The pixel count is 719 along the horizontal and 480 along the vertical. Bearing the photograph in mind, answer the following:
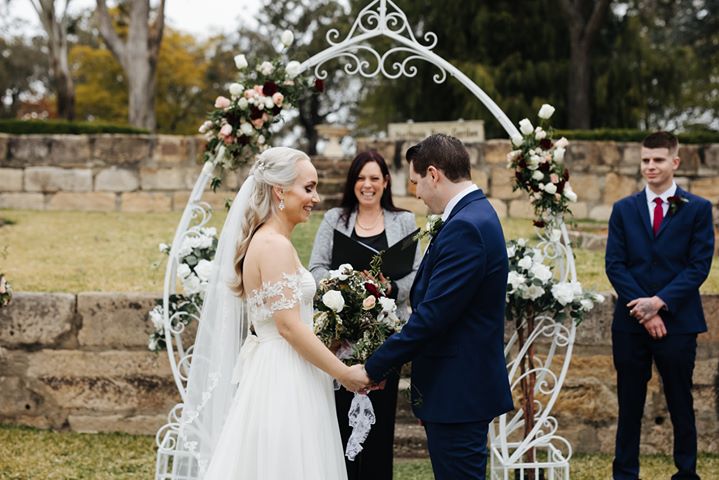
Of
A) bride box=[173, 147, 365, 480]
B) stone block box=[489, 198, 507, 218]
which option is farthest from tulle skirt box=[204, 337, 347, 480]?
stone block box=[489, 198, 507, 218]

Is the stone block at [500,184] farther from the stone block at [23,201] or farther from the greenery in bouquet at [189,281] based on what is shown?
the greenery in bouquet at [189,281]

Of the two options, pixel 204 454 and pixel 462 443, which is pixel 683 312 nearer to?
pixel 462 443

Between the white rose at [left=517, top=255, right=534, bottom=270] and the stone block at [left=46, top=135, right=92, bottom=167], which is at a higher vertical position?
the stone block at [left=46, top=135, right=92, bottom=167]

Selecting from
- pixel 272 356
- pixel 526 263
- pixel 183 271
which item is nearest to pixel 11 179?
pixel 183 271

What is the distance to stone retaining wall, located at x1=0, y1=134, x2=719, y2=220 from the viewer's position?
10.8 metres

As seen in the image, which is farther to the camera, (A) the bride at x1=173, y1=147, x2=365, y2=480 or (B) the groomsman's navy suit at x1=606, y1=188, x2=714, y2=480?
(B) the groomsman's navy suit at x1=606, y1=188, x2=714, y2=480

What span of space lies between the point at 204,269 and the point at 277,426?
163 centimetres

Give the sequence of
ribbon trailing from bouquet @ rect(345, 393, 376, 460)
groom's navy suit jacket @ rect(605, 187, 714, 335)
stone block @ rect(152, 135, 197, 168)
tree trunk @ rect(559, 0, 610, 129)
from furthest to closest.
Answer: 1. tree trunk @ rect(559, 0, 610, 129)
2. stone block @ rect(152, 135, 197, 168)
3. groom's navy suit jacket @ rect(605, 187, 714, 335)
4. ribbon trailing from bouquet @ rect(345, 393, 376, 460)

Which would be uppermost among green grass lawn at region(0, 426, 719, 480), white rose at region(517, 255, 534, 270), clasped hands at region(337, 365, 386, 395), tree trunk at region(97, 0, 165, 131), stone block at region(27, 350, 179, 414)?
tree trunk at region(97, 0, 165, 131)

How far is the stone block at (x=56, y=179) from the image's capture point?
11.2 meters

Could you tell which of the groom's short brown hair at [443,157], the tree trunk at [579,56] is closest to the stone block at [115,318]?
the groom's short brown hair at [443,157]

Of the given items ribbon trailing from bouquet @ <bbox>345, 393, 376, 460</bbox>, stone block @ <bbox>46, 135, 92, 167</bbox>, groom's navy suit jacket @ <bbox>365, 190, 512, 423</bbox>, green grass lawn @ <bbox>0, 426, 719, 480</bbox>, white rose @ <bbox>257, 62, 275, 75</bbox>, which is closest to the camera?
groom's navy suit jacket @ <bbox>365, 190, 512, 423</bbox>

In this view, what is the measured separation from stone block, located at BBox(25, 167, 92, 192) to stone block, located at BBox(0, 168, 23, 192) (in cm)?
9

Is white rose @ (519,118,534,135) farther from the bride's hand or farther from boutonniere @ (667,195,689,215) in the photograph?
the bride's hand
